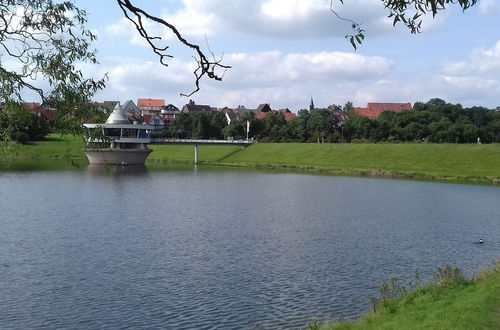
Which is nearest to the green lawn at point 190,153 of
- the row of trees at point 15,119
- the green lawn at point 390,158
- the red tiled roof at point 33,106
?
the green lawn at point 390,158

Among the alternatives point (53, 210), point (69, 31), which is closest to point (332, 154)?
point (53, 210)

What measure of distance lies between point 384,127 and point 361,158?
141ft

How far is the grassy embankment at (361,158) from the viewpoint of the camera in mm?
97438

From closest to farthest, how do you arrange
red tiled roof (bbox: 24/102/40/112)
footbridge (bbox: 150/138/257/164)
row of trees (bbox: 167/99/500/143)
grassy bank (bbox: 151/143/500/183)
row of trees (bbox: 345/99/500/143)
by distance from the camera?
red tiled roof (bbox: 24/102/40/112)
grassy bank (bbox: 151/143/500/183)
footbridge (bbox: 150/138/257/164)
row of trees (bbox: 345/99/500/143)
row of trees (bbox: 167/99/500/143)

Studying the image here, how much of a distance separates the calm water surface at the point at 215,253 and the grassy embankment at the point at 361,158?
36.9 meters

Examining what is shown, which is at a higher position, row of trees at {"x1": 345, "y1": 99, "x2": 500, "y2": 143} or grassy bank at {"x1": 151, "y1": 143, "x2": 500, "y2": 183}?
row of trees at {"x1": 345, "y1": 99, "x2": 500, "y2": 143}

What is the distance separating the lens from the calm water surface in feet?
69.9

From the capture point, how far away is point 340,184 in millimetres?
79625

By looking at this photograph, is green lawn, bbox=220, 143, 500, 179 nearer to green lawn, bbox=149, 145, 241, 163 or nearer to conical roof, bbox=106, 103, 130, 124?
green lawn, bbox=149, 145, 241, 163

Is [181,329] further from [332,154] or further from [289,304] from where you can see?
[332,154]

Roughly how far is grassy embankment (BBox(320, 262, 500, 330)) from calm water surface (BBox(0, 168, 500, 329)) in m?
2.43

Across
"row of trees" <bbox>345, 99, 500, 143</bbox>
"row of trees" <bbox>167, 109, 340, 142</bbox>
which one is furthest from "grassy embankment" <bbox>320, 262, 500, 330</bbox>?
"row of trees" <bbox>167, 109, 340, 142</bbox>

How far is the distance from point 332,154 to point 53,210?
3432 inches

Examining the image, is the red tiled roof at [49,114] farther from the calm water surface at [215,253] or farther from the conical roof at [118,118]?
the conical roof at [118,118]
